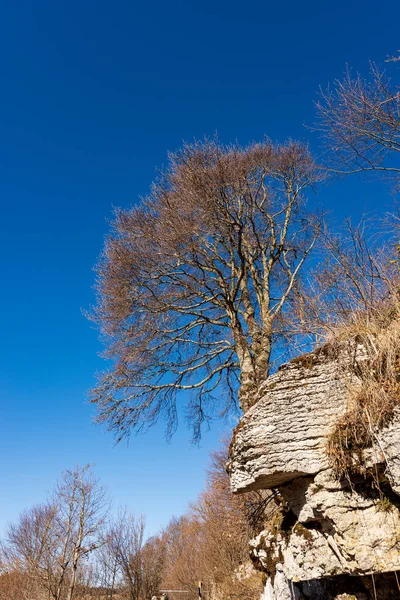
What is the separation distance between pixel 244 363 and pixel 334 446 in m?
4.59

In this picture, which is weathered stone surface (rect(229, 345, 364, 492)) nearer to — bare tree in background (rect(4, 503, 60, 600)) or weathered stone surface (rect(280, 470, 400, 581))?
weathered stone surface (rect(280, 470, 400, 581))

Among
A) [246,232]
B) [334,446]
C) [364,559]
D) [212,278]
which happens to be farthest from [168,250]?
[364,559]

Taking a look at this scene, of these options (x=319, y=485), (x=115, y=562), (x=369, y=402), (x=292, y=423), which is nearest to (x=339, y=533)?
(x=319, y=485)

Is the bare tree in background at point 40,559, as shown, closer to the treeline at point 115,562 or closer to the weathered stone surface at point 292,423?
the treeline at point 115,562

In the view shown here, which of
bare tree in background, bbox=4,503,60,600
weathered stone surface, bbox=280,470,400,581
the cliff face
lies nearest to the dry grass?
the cliff face

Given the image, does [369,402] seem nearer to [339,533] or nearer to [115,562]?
[339,533]

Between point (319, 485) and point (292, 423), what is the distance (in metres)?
0.70

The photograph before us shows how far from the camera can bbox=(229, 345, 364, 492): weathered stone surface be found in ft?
15.2

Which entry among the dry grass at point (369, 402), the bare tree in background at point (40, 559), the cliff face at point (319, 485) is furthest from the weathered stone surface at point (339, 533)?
the bare tree in background at point (40, 559)

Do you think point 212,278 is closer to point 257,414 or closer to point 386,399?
point 257,414

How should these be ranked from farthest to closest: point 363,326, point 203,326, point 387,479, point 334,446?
point 203,326
point 363,326
point 334,446
point 387,479

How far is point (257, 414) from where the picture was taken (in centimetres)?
507

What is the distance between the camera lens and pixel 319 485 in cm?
453

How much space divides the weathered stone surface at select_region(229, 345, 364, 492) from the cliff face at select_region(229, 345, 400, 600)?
0.04 ft
